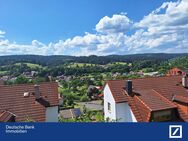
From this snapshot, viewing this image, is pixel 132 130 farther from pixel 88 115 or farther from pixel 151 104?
pixel 151 104

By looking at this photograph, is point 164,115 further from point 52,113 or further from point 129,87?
point 52,113

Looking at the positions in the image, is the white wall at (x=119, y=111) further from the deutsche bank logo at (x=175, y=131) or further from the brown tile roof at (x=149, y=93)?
the deutsche bank logo at (x=175, y=131)

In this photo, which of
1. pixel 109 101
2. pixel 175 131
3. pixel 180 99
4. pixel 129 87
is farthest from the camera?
pixel 109 101

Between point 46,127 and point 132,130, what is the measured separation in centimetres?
67

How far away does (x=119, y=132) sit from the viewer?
85.8 inches

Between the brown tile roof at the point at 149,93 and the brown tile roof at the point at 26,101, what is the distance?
6.08 feet

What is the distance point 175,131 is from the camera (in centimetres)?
210

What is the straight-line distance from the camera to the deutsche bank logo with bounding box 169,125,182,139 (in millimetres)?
2090

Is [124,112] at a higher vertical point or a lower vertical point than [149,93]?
lower

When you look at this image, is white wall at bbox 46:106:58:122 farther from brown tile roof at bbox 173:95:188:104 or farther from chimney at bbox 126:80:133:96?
brown tile roof at bbox 173:95:188:104

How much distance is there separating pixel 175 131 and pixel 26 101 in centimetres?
599

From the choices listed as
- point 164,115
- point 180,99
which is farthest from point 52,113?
point 180,99

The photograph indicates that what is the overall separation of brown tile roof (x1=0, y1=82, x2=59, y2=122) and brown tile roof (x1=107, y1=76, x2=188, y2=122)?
185 cm

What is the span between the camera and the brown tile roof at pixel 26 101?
6922mm
